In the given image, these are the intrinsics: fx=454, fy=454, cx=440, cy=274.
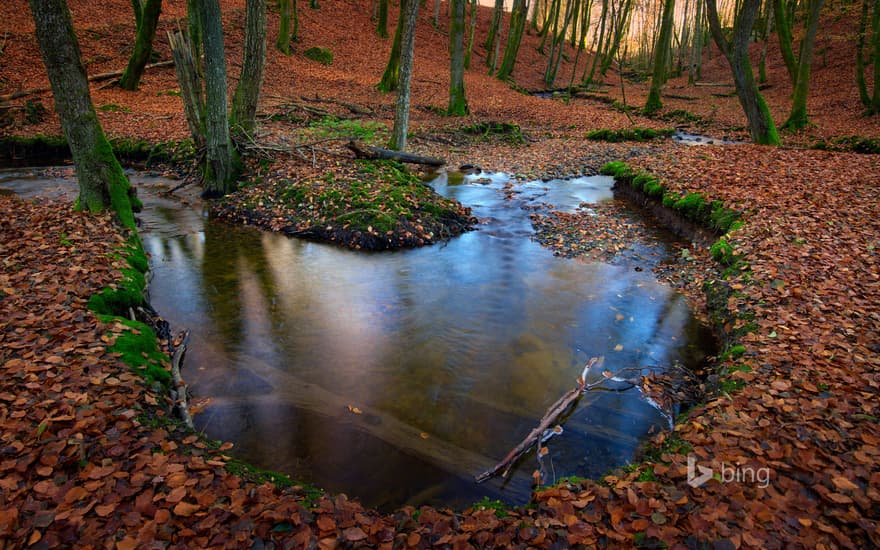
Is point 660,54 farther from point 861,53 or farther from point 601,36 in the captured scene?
point 601,36

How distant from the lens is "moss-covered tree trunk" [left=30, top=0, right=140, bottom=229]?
6781 mm

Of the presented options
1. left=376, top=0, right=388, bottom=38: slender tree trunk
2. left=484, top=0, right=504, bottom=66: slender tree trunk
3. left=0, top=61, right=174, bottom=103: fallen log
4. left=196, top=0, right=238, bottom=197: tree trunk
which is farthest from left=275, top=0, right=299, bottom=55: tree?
left=196, top=0, right=238, bottom=197: tree trunk

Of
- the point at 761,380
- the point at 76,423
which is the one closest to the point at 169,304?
the point at 76,423

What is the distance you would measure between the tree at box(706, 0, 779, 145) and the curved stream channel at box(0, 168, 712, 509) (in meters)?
8.79

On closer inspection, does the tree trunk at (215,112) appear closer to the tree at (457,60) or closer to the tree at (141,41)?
the tree at (141,41)

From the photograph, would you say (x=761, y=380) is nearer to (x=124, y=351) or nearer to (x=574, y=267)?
(x=574, y=267)

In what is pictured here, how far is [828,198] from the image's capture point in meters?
9.23

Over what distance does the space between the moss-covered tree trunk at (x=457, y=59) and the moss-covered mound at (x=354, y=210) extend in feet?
32.5

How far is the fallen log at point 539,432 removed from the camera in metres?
4.19

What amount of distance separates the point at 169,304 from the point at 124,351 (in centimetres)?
270

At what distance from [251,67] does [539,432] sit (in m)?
11.5

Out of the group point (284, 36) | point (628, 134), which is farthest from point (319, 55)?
point (628, 134)

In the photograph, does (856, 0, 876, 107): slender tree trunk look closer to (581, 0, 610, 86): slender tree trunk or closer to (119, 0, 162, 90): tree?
(581, 0, 610, 86): slender tree trunk

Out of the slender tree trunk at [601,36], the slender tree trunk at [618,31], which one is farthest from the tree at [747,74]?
the slender tree trunk at [601,36]
